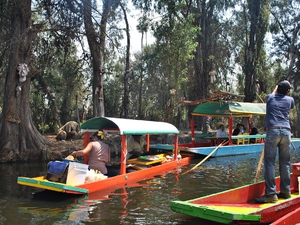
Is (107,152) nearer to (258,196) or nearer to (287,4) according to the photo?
(258,196)

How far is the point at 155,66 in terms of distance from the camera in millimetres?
27125

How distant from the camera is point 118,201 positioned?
25.5 feet

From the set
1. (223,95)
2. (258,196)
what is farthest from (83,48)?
(258,196)

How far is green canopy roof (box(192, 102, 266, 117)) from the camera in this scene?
1620 cm

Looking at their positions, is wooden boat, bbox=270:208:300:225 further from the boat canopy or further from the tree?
the tree

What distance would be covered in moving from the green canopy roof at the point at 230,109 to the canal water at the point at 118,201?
16.1ft

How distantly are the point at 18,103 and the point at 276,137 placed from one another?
12.3 metres

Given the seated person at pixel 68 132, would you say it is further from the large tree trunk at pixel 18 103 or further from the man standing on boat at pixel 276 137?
the man standing on boat at pixel 276 137

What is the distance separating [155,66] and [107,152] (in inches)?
738

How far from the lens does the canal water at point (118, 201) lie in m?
6.33

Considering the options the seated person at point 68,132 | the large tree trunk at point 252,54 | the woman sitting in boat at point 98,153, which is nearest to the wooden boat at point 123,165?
the woman sitting in boat at point 98,153

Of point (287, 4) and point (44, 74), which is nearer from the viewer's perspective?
point (44, 74)

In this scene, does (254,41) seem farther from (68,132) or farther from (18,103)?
(18,103)

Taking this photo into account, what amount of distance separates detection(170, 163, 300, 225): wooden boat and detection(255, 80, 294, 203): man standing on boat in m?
0.33
